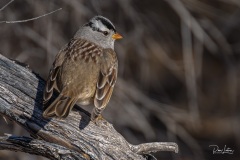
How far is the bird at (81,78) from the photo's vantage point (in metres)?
5.70

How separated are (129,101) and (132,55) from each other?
6.99 ft

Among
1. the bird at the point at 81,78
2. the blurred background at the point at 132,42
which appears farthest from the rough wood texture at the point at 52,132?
the blurred background at the point at 132,42

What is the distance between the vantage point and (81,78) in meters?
6.07

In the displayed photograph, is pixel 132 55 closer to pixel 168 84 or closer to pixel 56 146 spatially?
pixel 168 84

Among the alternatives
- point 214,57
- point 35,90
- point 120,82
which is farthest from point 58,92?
point 214,57

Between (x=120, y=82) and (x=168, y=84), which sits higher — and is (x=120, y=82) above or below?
below

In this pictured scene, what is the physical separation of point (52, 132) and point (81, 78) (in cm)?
74

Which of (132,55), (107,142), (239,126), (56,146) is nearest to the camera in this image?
(56,146)

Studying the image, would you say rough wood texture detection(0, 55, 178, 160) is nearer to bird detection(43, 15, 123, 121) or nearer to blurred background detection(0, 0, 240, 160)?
bird detection(43, 15, 123, 121)

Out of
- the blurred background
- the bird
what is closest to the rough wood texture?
the bird

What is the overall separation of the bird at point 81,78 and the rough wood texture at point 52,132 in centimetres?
12

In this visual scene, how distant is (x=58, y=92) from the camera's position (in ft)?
19.7

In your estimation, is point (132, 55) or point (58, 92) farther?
point (132, 55)

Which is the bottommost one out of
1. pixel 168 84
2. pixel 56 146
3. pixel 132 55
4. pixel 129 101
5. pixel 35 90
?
pixel 56 146
